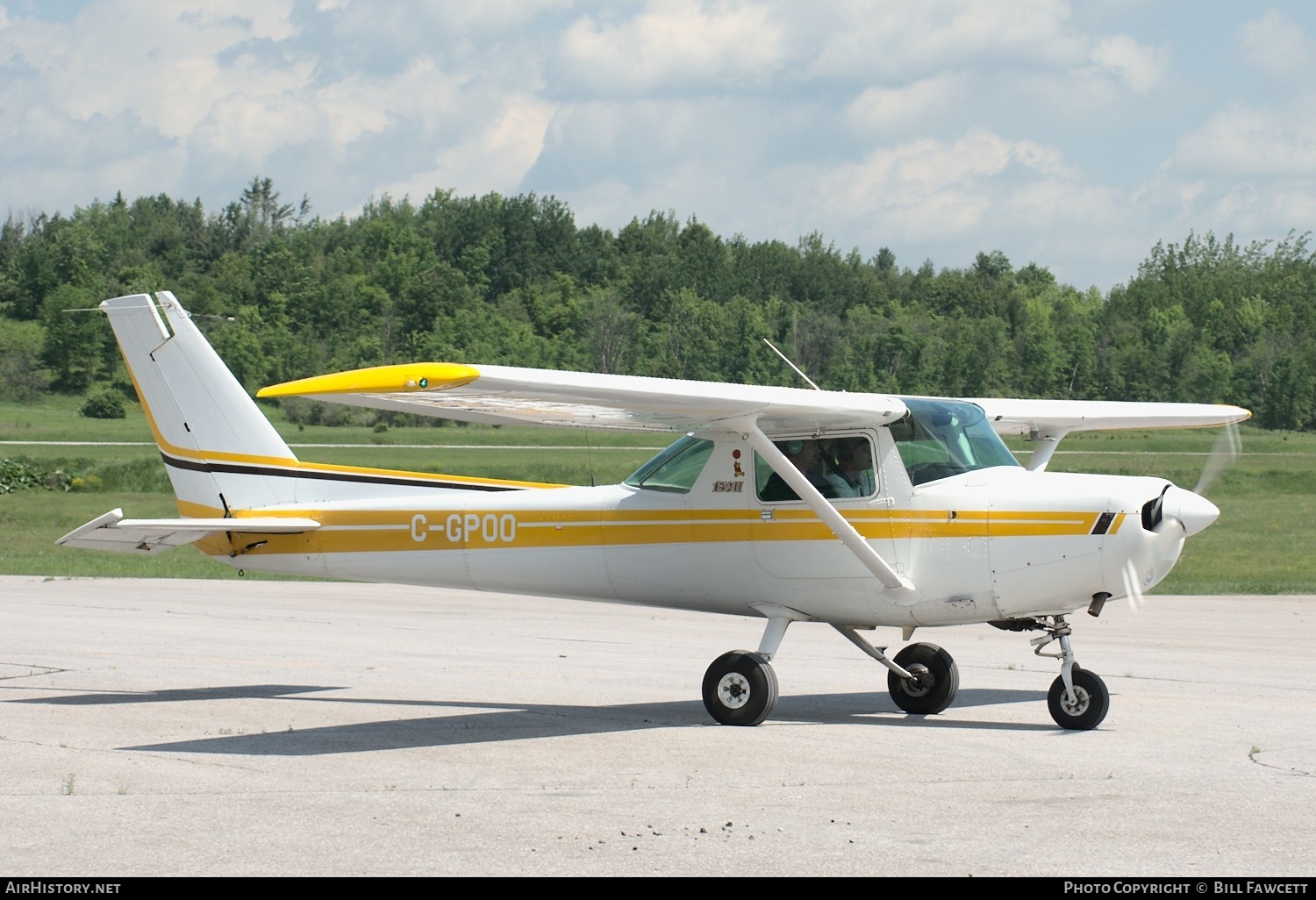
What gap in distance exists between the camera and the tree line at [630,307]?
81.2 metres

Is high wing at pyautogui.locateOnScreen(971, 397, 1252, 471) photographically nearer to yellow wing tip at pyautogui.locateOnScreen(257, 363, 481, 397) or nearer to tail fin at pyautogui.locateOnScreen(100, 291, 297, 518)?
yellow wing tip at pyautogui.locateOnScreen(257, 363, 481, 397)

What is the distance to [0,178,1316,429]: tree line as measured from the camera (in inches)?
3199

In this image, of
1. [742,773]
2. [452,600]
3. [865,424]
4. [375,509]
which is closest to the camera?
[742,773]

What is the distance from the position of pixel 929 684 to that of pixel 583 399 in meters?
3.92

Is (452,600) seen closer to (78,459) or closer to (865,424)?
(865,424)

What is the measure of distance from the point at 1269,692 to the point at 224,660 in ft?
31.3

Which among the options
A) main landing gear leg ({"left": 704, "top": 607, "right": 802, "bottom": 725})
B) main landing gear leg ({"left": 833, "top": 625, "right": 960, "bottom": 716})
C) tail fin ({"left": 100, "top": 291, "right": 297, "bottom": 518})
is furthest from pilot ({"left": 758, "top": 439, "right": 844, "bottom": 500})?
tail fin ({"left": 100, "top": 291, "right": 297, "bottom": 518})

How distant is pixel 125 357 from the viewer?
1315 centimetres

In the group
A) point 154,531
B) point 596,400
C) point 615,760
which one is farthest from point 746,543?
point 154,531

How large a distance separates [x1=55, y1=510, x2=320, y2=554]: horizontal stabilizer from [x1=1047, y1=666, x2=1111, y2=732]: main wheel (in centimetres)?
605

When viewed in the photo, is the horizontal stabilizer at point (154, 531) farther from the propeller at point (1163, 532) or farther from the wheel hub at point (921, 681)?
the propeller at point (1163, 532)

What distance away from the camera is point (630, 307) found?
3981 inches

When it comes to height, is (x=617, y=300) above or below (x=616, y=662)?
above

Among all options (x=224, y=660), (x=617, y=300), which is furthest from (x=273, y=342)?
(x=224, y=660)
